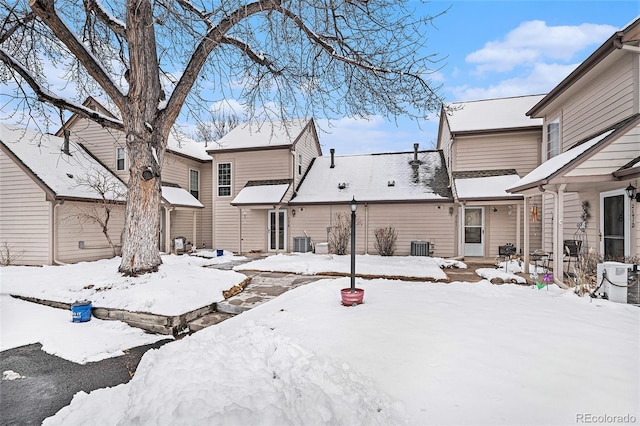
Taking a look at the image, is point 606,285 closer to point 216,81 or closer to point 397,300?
point 397,300

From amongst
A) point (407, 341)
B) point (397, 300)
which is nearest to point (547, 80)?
point (397, 300)

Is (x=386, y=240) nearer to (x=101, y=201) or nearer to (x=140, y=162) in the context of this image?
(x=140, y=162)

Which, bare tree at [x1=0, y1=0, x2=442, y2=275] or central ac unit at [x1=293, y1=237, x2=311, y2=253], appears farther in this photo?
central ac unit at [x1=293, y1=237, x2=311, y2=253]

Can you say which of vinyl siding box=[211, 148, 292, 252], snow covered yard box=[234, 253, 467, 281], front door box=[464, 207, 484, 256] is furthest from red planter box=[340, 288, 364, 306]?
vinyl siding box=[211, 148, 292, 252]

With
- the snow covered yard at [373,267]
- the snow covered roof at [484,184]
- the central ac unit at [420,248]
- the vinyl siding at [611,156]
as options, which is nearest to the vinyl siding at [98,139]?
the snow covered yard at [373,267]

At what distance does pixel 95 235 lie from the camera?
12.8 metres

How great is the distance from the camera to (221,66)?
7020 mm

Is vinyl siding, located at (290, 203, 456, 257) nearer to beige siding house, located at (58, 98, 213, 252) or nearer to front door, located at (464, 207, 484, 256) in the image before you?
front door, located at (464, 207, 484, 256)

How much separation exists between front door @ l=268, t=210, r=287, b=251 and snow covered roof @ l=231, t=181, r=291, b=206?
3.02 feet

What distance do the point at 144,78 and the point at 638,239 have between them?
10.9m

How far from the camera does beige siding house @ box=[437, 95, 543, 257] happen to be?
486 inches

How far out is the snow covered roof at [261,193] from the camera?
14.5 meters

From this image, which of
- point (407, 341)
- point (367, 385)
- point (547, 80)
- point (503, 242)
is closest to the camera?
point (367, 385)

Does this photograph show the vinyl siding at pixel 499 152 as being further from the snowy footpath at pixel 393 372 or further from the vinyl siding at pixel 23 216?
the vinyl siding at pixel 23 216
